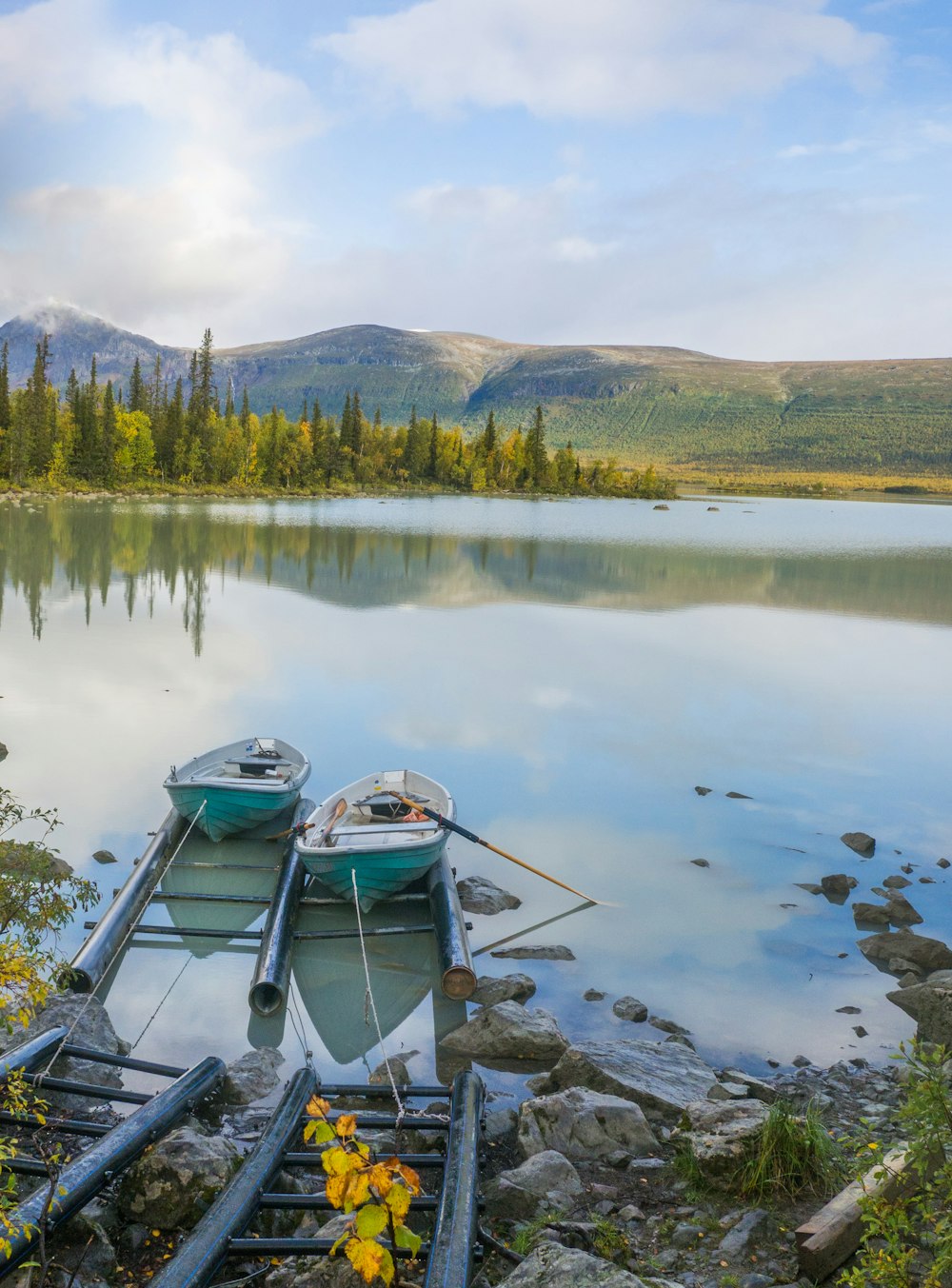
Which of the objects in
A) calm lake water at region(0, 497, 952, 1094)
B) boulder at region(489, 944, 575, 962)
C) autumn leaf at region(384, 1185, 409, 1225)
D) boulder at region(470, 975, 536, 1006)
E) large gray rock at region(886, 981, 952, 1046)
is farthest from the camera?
boulder at region(489, 944, 575, 962)

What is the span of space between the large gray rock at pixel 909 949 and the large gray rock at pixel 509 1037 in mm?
4271

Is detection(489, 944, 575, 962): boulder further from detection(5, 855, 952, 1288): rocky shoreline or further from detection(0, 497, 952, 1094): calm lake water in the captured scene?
detection(5, 855, 952, 1288): rocky shoreline

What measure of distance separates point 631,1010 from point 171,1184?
5198mm

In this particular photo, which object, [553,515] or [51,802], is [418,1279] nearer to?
[51,802]

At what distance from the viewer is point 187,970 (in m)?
10.4

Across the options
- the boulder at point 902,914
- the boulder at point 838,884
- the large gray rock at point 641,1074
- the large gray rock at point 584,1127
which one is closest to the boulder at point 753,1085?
the large gray rock at point 641,1074

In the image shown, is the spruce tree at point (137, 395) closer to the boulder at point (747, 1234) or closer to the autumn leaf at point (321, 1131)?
the boulder at point (747, 1234)

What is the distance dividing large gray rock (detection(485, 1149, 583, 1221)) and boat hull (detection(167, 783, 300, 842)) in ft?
24.3

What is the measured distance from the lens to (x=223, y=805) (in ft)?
42.7

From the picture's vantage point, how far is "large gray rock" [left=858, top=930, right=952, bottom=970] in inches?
422

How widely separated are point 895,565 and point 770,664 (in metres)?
35.9

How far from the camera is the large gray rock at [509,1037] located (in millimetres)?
8625

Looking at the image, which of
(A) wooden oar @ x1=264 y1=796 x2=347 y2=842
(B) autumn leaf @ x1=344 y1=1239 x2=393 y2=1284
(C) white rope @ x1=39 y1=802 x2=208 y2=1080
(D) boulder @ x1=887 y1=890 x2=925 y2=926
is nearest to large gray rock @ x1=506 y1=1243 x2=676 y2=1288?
(B) autumn leaf @ x1=344 y1=1239 x2=393 y2=1284

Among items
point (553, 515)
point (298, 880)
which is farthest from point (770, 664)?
point (553, 515)
